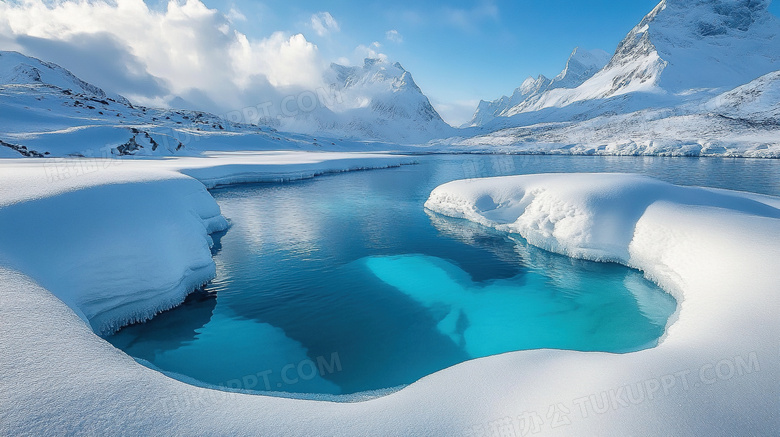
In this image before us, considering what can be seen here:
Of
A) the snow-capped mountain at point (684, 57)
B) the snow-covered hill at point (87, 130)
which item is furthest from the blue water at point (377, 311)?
the snow-capped mountain at point (684, 57)

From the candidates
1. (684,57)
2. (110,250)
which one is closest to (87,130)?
(110,250)

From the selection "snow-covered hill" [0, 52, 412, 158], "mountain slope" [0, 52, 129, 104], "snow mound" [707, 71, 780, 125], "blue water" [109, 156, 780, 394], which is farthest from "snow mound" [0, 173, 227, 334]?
"mountain slope" [0, 52, 129, 104]

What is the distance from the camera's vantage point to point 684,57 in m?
142

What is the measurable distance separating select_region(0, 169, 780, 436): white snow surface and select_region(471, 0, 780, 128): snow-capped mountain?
14035cm

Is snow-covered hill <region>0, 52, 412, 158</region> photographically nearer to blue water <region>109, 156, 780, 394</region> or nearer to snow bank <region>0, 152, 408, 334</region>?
snow bank <region>0, 152, 408, 334</region>

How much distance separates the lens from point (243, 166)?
105 feet

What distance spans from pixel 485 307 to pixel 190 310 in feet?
26.7

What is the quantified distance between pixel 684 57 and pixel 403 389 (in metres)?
203

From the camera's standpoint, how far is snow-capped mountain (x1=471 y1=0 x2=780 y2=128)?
4855 inches

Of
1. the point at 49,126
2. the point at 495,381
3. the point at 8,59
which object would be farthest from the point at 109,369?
the point at 8,59

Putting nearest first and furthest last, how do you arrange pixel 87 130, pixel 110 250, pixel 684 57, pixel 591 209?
pixel 110 250 < pixel 591 209 < pixel 87 130 < pixel 684 57

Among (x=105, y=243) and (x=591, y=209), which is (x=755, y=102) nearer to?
(x=591, y=209)

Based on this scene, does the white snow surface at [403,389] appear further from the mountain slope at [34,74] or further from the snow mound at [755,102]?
the mountain slope at [34,74]

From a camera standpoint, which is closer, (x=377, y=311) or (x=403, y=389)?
(x=403, y=389)
